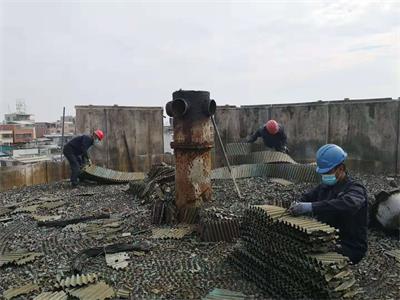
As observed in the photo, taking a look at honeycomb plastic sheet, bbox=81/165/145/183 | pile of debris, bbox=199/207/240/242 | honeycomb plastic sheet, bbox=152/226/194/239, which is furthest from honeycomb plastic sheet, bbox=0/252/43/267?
honeycomb plastic sheet, bbox=81/165/145/183

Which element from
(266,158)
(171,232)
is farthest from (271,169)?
(171,232)

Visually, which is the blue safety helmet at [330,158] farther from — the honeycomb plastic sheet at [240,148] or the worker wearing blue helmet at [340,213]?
the honeycomb plastic sheet at [240,148]

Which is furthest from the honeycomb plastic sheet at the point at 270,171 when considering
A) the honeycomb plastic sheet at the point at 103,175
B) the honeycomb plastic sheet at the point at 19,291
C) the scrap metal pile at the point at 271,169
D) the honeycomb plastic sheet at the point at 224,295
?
the honeycomb plastic sheet at the point at 19,291

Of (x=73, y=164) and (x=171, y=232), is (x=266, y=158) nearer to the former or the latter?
(x=171, y=232)

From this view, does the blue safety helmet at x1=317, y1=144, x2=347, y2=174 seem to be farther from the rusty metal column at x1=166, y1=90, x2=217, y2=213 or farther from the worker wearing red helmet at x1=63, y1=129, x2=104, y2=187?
the worker wearing red helmet at x1=63, y1=129, x2=104, y2=187

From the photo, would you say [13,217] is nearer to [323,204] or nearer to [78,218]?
[78,218]

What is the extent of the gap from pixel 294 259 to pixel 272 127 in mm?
7638

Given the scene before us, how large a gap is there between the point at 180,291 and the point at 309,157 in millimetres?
9977

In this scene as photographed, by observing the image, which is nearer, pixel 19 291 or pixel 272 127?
pixel 19 291

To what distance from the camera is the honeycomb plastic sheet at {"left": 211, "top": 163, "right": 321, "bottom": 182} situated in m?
9.36

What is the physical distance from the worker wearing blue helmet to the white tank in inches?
81.0

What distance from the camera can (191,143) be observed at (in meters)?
6.18

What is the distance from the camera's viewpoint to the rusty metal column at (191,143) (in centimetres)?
614

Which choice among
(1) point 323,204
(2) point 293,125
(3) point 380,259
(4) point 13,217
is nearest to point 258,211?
(1) point 323,204
